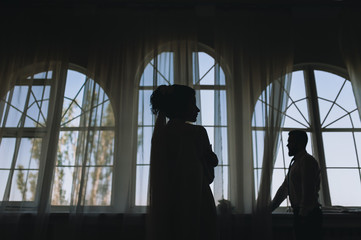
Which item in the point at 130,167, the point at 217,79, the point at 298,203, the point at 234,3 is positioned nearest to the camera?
the point at 298,203

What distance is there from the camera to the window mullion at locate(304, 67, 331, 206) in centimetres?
276

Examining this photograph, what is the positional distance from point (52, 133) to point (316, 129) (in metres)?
2.53

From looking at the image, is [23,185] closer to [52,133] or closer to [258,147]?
[52,133]

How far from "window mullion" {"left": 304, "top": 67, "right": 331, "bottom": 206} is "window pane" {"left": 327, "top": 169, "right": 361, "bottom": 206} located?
0.07m

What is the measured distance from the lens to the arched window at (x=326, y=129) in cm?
277

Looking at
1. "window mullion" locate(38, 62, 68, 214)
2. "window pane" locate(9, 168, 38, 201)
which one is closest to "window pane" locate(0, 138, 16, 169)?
"window pane" locate(9, 168, 38, 201)

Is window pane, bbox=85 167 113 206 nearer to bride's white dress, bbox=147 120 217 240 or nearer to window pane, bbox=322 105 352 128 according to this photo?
bride's white dress, bbox=147 120 217 240

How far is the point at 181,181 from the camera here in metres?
1.37

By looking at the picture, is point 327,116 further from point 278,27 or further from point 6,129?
point 6,129

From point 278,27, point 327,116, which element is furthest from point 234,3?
point 327,116

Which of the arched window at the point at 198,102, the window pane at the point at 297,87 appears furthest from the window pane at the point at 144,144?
the window pane at the point at 297,87

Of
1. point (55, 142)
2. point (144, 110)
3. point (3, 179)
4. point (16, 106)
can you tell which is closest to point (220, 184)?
point (144, 110)

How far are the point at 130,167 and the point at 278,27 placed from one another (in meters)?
2.06

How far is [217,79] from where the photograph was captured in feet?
9.22
